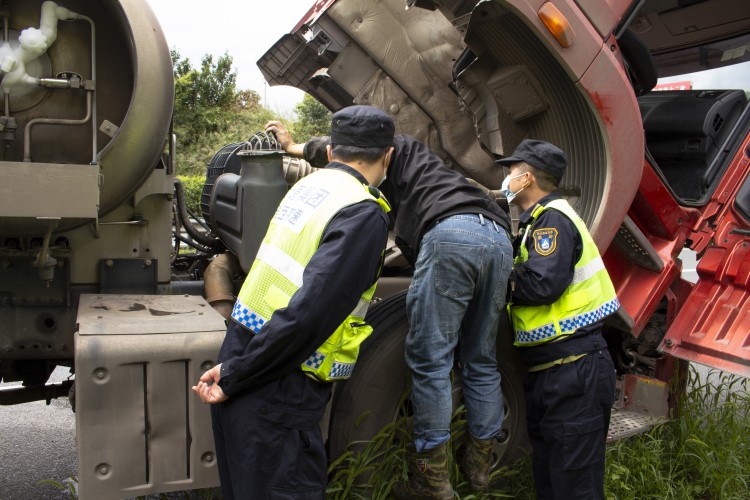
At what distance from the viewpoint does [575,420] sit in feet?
8.86

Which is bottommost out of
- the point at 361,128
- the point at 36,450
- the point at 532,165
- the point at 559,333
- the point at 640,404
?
the point at 36,450

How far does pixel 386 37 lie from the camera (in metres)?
3.84

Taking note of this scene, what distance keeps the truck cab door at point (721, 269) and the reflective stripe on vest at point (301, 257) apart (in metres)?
Result: 2.18

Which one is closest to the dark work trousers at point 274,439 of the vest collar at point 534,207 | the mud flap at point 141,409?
the mud flap at point 141,409

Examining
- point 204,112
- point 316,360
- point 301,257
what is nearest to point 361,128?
point 301,257

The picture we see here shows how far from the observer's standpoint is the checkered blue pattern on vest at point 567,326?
274 cm

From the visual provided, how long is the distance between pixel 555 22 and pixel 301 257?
151 cm

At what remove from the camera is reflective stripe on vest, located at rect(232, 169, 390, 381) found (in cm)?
195

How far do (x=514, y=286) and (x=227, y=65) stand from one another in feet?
57.0

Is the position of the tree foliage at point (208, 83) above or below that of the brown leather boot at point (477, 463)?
above

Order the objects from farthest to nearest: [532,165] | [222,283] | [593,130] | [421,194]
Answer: [222,283], [593,130], [532,165], [421,194]

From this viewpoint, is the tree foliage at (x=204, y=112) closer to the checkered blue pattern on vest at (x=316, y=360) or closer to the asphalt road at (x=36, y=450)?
the asphalt road at (x=36, y=450)

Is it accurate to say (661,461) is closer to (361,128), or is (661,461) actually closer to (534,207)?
(534,207)

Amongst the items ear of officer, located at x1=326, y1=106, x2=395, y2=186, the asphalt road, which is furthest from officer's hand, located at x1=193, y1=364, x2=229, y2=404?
the asphalt road
